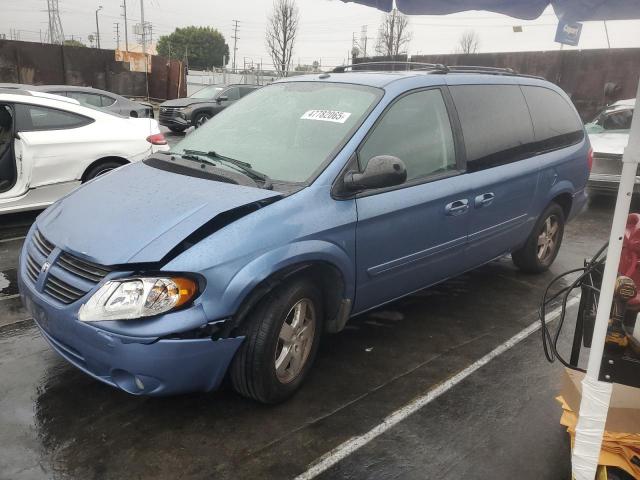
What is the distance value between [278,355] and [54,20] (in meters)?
78.1

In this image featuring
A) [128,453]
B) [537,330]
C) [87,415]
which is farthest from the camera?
[537,330]

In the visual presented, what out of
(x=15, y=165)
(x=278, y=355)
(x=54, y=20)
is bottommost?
(x=278, y=355)

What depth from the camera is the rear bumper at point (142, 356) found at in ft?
8.14

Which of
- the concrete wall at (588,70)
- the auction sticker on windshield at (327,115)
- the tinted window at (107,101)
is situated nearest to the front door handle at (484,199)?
the auction sticker on windshield at (327,115)

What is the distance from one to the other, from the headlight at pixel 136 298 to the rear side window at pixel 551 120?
137 inches

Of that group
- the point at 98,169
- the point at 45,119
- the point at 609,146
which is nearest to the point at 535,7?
the point at 98,169

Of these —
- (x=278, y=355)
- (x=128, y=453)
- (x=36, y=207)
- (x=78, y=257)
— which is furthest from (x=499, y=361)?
(x=36, y=207)

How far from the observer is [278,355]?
297 cm

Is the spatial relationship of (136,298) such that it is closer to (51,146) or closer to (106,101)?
(51,146)

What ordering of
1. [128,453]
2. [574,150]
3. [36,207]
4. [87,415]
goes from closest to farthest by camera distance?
1. [128,453]
2. [87,415]
3. [574,150]
4. [36,207]

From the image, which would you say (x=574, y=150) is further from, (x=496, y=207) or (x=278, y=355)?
(x=278, y=355)

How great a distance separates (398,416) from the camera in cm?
300

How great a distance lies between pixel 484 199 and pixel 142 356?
268 centimetres

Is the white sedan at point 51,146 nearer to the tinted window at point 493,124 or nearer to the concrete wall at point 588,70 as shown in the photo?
the tinted window at point 493,124
